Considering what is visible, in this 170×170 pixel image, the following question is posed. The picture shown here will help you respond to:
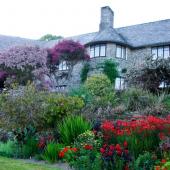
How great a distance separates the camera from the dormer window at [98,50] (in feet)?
121

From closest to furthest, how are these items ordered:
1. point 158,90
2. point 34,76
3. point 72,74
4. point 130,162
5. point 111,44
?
point 130,162 → point 158,90 → point 34,76 → point 111,44 → point 72,74

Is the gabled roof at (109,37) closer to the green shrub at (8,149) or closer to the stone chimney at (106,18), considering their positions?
the stone chimney at (106,18)

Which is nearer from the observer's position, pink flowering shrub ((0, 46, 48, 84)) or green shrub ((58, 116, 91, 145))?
green shrub ((58, 116, 91, 145))

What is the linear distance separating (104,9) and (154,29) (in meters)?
5.04

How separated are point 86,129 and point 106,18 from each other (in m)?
28.0

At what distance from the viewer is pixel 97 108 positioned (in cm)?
1761

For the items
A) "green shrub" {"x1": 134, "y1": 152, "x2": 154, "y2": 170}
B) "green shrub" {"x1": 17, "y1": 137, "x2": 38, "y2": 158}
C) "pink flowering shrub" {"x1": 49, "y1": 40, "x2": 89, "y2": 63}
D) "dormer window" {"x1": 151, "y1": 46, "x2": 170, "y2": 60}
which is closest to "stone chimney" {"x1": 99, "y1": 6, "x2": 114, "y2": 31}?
"pink flowering shrub" {"x1": 49, "y1": 40, "x2": 89, "y2": 63}

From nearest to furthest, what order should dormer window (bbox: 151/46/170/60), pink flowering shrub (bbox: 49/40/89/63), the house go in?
pink flowering shrub (bbox: 49/40/89/63) → dormer window (bbox: 151/46/170/60) → the house

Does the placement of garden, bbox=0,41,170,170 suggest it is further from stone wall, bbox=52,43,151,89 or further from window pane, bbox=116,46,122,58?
window pane, bbox=116,46,122,58

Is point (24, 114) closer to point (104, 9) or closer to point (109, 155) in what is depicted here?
point (109, 155)

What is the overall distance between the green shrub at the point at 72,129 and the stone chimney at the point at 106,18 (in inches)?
1077

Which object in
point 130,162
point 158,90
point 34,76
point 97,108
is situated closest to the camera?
point 130,162

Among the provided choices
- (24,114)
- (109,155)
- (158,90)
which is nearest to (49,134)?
(24,114)

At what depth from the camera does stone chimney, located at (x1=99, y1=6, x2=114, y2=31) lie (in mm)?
39656
